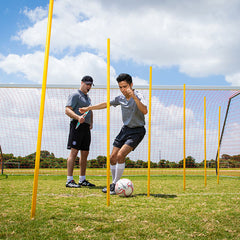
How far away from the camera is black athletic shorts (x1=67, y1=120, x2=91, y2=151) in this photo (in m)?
5.02

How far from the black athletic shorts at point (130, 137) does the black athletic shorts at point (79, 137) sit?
1018mm

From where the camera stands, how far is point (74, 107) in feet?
17.1

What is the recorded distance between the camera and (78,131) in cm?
507

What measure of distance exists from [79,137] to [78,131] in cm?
12

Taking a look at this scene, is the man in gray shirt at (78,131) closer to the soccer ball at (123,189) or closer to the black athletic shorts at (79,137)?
the black athletic shorts at (79,137)

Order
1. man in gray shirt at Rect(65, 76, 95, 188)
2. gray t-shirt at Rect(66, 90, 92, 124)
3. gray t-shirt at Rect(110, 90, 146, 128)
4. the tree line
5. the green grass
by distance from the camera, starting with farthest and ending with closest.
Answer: the tree line → gray t-shirt at Rect(66, 90, 92, 124) → man in gray shirt at Rect(65, 76, 95, 188) → gray t-shirt at Rect(110, 90, 146, 128) → the green grass

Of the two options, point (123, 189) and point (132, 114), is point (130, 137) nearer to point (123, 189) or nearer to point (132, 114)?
point (132, 114)

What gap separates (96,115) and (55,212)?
26.7ft

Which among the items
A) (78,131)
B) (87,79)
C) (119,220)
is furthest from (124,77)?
(119,220)

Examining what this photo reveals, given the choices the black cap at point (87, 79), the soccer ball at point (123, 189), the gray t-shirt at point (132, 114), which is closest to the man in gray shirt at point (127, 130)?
the gray t-shirt at point (132, 114)

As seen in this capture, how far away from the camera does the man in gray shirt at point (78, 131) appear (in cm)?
501

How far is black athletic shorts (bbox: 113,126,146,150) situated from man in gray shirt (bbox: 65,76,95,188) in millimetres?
986

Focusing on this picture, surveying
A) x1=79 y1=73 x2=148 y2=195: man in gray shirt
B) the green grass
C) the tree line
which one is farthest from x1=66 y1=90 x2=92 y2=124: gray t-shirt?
the tree line

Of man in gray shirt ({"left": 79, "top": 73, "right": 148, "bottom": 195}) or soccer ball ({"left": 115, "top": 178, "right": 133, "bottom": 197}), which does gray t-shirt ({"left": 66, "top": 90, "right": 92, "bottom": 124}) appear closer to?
man in gray shirt ({"left": 79, "top": 73, "right": 148, "bottom": 195})
